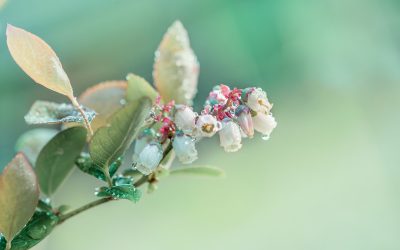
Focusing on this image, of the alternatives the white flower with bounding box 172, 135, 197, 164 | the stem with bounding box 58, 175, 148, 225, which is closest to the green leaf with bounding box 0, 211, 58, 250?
the stem with bounding box 58, 175, 148, 225

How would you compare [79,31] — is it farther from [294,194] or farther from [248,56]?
[294,194]

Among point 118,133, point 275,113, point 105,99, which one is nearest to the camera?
point 118,133

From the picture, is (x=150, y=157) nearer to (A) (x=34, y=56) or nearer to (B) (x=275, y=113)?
(A) (x=34, y=56)

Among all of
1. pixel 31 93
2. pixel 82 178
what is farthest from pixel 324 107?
pixel 31 93

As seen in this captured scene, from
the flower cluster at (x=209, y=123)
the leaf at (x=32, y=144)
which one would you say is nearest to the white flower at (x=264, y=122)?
the flower cluster at (x=209, y=123)

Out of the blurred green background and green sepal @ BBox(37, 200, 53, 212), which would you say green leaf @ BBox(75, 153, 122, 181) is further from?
the blurred green background

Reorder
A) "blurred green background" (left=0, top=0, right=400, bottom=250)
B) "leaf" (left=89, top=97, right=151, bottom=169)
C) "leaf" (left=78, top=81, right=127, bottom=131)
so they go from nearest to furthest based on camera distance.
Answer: "leaf" (left=89, top=97, right=151, bottom=169) → "leaf" (left=78, top=81, right=127, bottom=131) → "blurred green background" (left=0, top=0, right=400, bottom=250)

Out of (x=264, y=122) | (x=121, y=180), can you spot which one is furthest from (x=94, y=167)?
(x=264, y=122)
